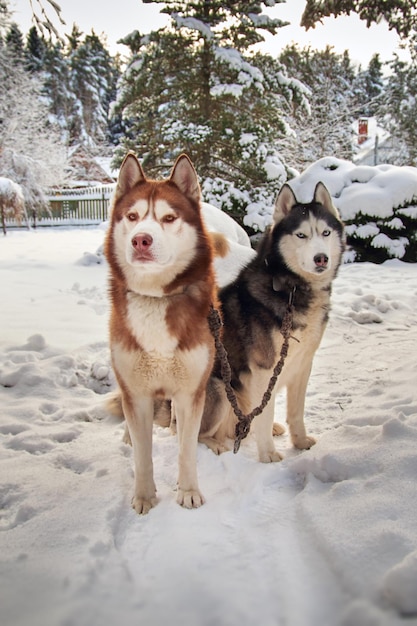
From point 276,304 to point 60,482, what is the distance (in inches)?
58.4

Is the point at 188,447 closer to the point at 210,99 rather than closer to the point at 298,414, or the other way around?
the point at 298,414

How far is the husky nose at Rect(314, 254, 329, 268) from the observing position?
2.40 meters

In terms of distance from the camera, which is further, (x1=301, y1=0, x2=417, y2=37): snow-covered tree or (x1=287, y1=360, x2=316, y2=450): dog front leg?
(x1=301, y1=0, x2=417, y2=37): snow-covered tree

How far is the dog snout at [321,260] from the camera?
2396mm

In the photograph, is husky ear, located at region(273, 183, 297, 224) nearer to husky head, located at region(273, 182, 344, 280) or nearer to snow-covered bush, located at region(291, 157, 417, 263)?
husky head, located at region(273, 182, 344, 280)

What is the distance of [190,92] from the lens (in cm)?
965

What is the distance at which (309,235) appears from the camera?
8.16 feet

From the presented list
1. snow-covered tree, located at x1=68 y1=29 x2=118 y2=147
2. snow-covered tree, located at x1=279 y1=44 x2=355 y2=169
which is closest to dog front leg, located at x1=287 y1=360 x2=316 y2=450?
snow-covered tree, located at x1=279 y1=44 x2=355 y2=169

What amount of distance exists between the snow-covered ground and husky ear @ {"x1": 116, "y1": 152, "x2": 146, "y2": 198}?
1.45 metres

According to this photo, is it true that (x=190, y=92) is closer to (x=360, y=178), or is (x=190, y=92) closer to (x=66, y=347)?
(x=360, y=178)

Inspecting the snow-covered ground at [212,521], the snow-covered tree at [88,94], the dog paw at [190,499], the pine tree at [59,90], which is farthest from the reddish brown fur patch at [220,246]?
the pine tree at [59,90]

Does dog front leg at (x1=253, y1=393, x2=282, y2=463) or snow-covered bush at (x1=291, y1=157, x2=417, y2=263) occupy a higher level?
snow-covered bush at (x1=291, y1=157, x2=417, y2=263)

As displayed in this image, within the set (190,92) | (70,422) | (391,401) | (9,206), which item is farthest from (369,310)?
(9,206)

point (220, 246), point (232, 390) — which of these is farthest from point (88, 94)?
point (232, 390)
